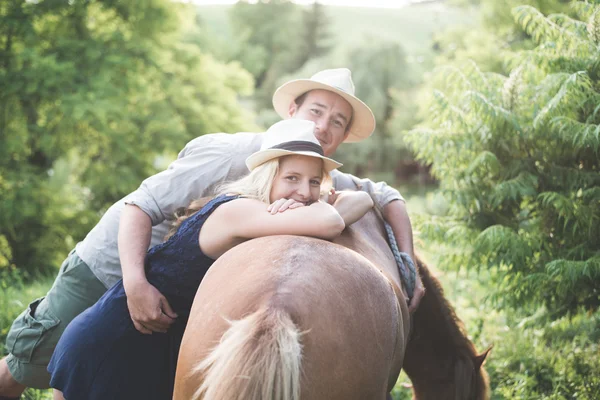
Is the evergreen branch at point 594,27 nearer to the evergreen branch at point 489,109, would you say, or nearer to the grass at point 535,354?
the evergreen branch at point 489,109

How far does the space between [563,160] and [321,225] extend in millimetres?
2849

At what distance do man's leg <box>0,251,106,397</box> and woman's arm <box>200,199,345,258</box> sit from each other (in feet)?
3.82

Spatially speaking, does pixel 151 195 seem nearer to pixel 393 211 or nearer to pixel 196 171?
pixel 196 171

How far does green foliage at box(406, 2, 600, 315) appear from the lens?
4031mm

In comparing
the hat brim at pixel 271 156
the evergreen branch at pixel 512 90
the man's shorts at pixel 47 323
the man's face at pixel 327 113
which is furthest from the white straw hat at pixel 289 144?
the evergreen branch at pixel 512 90

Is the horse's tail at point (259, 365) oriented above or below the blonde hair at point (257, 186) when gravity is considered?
below

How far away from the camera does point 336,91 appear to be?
3.46m

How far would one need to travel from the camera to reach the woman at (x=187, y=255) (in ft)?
7.75

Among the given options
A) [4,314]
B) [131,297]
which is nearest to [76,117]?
[4,314]

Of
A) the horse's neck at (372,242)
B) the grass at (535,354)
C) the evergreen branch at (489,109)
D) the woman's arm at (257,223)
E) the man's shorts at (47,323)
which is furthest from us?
the grass at (535,354)

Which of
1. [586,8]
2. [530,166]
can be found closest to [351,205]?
[530,166]

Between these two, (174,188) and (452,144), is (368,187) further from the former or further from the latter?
(452,144)

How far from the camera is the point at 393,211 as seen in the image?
350 centimetres

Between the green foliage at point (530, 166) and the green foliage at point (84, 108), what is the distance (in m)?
4.99
